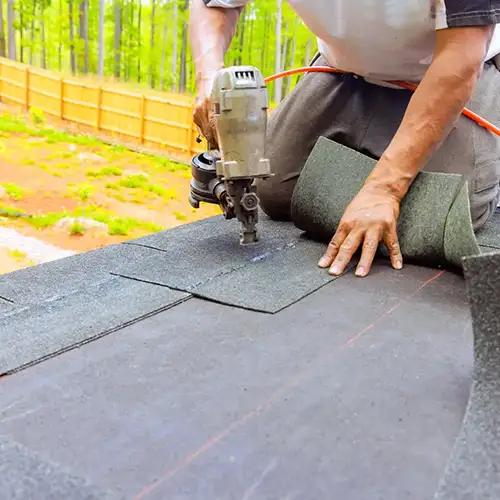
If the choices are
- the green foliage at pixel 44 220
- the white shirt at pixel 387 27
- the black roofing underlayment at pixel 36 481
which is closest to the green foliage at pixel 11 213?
the green foliage at pixel 44 220

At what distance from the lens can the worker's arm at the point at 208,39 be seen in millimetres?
1818

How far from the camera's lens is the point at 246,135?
159 centimetres

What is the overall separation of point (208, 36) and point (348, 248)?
0.89 metres

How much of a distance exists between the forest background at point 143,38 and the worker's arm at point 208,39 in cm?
1236

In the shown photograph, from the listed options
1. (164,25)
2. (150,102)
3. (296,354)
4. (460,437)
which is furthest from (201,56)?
(164,25)

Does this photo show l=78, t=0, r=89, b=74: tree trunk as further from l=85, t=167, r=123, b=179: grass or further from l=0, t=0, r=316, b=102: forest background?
l=85, t=167, r=123, b=179: grass

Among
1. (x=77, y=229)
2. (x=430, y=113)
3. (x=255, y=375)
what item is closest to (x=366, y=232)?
(x=430, y=113)

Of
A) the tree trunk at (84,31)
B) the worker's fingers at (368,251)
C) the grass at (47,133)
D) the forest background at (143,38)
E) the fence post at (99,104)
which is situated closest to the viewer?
the worker's fingers at (368,251)

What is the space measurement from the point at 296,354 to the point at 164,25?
810 inches

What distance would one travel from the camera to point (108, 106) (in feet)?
34.2

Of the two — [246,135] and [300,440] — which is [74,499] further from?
[246,135]

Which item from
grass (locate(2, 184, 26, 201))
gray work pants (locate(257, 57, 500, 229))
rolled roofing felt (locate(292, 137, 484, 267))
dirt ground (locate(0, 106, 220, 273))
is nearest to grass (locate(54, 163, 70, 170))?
dirt ground (locate(0, 106, 220, 273))

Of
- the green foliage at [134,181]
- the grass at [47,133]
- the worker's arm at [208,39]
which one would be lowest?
the green foliage at [134,181]

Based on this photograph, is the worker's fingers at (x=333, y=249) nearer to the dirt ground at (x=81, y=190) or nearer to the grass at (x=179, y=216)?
the dirt ground at (x=81, y=190)
